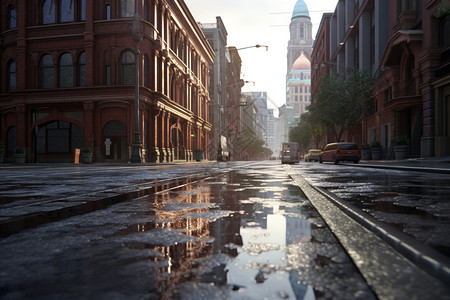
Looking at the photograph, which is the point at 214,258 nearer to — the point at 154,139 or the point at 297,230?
the point at 297,230

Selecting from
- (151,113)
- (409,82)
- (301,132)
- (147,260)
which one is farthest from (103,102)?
(301,132)

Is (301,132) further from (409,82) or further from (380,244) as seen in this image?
(380,244)

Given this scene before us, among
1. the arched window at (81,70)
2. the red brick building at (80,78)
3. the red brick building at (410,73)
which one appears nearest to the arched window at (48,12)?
the red brick building at (80,78)

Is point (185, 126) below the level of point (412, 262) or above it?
above

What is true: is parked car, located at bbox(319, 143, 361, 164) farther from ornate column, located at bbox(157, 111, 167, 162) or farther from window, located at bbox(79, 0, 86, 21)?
window, located at bbox(79, 0, 86, 21)

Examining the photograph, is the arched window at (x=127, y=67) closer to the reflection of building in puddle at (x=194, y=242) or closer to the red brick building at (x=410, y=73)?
the red brick building at (x=410, y=73)

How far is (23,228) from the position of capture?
291cm

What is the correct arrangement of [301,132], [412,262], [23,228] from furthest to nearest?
[301,132] < [23,228] < [412,262]

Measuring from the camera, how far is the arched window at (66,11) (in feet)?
110

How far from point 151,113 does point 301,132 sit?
53.3 m

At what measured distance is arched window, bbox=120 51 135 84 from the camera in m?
32.4

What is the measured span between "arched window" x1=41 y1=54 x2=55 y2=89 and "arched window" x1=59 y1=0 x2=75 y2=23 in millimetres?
3863

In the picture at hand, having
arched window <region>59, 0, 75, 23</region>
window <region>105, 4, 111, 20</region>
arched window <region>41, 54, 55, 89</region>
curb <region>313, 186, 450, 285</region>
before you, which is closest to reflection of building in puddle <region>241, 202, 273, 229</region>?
curb <region>313, 186, 450, 285</region>

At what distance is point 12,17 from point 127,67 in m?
13.9
